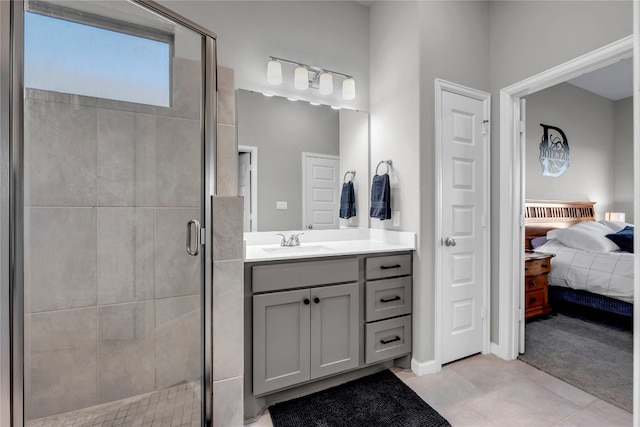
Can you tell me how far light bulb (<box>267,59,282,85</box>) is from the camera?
2.16 m

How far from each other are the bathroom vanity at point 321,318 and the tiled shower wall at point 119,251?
34 centimetres

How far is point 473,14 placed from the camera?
7.54ft

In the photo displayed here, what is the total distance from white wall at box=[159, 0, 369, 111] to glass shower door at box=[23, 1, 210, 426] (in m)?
0.77

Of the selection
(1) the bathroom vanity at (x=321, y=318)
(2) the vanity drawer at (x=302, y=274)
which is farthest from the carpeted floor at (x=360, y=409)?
(2) the vanity drawer at (x=302, y=274)

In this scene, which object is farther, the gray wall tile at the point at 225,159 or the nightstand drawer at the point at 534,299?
the nightstand drawer at the point at 534,299

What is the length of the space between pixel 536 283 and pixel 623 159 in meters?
3.58

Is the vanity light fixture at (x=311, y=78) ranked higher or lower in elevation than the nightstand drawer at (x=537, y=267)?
higher

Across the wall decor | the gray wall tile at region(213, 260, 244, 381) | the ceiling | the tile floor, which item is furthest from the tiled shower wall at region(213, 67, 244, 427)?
the ceiling

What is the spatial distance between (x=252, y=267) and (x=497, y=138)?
81.1 inches

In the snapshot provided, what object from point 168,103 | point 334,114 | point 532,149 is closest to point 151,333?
point 168,103

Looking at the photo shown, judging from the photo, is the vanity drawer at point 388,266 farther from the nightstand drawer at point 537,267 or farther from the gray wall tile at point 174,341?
the nightstand drawer at point 537,267

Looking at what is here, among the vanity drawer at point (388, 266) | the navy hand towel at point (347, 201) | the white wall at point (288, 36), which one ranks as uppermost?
the white wall at point (288, 36)

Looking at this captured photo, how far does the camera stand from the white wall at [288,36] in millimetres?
2088

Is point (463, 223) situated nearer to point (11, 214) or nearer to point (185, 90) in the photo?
point (185, 90)
